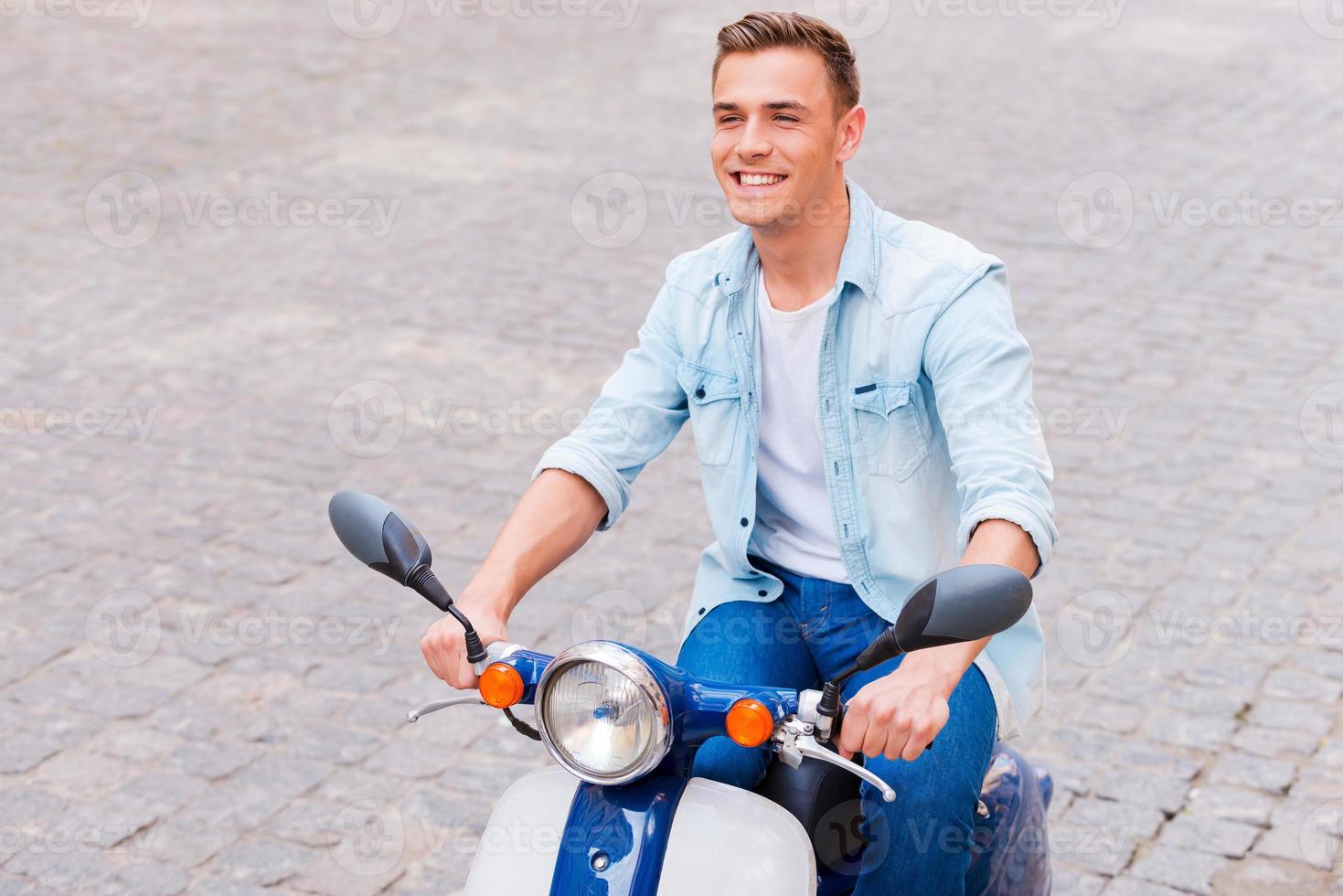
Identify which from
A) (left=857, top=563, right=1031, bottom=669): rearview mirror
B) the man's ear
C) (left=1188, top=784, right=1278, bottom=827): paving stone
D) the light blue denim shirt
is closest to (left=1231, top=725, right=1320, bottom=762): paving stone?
(left=1188, top=784, right=1278, bottom=827): paving stone

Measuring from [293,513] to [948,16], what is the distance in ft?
36.4

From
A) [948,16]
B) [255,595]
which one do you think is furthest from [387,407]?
[948,16]

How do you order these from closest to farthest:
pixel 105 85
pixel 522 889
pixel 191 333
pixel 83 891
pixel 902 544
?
pixel 522 889
pixel 902 544
pixel 83 891
pixel 191 333
pixel 105 85

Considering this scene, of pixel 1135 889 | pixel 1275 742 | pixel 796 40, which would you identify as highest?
pixel 796 40

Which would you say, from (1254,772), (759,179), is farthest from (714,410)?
(1254,772)

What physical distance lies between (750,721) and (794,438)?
0.80 meters

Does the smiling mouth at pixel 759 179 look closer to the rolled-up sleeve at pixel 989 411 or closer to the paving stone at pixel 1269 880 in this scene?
the rolled-up sleeve at pixel 989 411

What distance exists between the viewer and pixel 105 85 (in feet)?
37.6

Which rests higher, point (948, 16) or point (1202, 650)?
point (948, 16)

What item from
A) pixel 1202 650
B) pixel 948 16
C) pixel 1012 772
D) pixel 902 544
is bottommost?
pixel 1202 650

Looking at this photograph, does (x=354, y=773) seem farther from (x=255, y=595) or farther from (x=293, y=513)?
(x=293, y=513)

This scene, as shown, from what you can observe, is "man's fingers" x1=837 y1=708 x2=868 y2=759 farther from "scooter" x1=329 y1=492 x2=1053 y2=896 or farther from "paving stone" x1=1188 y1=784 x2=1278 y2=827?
"paving stone" x1=1188 y1=784 x2=1278 y2=827

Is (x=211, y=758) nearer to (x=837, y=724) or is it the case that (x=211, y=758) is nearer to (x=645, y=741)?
(x=645, y=741)

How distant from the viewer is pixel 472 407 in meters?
6.52
